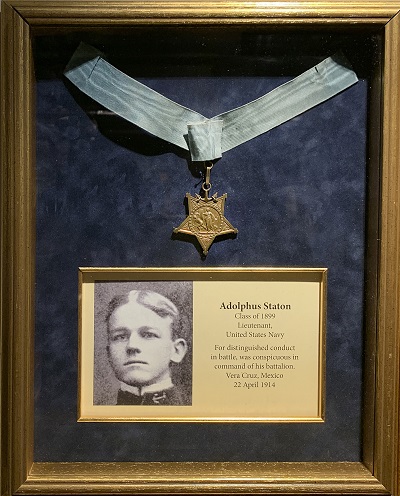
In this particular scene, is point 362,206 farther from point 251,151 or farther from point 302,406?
point 302,406

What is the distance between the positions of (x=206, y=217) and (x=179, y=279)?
79mm

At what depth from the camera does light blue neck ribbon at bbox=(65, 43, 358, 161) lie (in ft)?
2.24

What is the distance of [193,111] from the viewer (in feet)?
2.25

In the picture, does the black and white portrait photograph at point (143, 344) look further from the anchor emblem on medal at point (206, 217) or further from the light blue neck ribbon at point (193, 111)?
the light blue neck ribbon at point (193, 111)

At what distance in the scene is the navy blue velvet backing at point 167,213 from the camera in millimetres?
688

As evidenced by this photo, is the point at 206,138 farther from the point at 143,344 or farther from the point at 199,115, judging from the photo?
the point at 143,344

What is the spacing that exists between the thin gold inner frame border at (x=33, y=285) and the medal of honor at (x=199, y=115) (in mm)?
47

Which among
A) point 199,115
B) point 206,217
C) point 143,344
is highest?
point 199,115

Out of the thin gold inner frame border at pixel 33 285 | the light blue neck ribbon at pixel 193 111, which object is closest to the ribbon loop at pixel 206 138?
the light blue neck ribbon at pixel 193 111

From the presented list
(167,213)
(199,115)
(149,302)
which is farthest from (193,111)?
(149,302)

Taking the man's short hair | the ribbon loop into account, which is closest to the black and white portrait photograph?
the man's short hair

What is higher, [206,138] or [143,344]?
[206,138]

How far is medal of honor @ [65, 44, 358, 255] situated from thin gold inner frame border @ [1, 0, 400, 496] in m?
0.05

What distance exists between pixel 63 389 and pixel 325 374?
0.31 m
